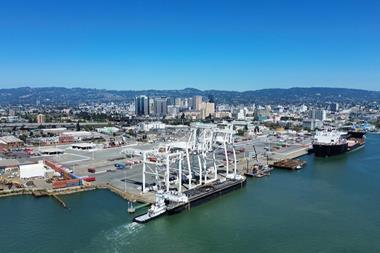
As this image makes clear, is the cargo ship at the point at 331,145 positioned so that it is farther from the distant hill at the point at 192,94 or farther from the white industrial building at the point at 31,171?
the distant hill at the point at 192,94

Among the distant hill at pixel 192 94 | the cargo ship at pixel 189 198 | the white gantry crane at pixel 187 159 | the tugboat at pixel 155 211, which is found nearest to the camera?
the tugboat at pixel 155 211

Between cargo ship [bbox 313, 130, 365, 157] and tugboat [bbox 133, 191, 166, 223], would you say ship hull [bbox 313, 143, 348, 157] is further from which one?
tugboat [bbox 133, 191, 166, 223]

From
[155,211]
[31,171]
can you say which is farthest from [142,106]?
[155,211]

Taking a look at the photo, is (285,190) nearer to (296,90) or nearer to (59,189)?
(59,189)

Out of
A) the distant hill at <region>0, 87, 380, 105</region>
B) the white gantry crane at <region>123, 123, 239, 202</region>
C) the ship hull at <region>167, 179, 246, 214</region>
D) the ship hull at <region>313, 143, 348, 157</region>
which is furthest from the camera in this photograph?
the distant hill at <region>0, 87, 380, 105</region>

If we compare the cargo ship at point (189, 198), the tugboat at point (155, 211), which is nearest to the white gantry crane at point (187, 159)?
the cargo ship at point (189, 198)

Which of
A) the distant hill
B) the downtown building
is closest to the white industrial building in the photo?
the downtown building

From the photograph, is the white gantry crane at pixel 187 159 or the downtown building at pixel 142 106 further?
the downtown building at pixel 142 106

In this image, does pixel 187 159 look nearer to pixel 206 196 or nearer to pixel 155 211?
pixel 206 196
